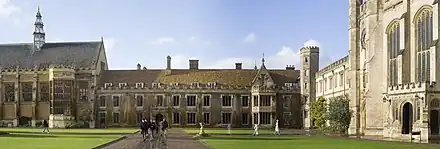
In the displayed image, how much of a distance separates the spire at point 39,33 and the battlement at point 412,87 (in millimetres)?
54057

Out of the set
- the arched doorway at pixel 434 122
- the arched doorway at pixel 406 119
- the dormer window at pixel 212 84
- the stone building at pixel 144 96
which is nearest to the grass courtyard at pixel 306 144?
the arched doorway at pixel 434 122

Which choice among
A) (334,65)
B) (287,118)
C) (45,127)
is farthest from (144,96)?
(334,65)

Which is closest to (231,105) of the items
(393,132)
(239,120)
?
(239,120)

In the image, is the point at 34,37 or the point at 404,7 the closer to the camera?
the point at 404,7

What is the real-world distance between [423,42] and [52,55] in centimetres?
5370

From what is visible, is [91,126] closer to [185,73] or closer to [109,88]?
[109,88]

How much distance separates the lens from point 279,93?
80938mm

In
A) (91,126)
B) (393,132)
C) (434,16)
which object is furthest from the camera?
(91,126)

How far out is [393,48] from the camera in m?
48.3

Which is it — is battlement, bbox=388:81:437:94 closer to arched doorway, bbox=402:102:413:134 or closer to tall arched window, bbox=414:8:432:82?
arched doorway, bbox=402:102:413:134

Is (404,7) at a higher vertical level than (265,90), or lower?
higher

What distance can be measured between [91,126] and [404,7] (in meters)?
43.2

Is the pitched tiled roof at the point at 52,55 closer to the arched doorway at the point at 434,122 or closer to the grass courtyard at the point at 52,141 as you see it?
the grass courtyard at the point at 52,141

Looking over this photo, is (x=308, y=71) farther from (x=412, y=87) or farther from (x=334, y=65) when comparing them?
(x=412, y=87)
